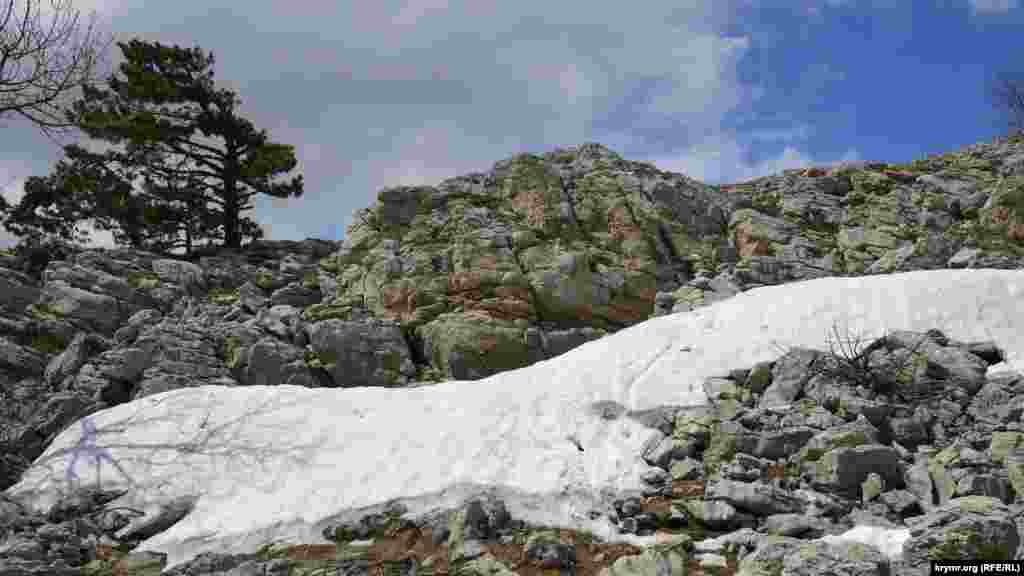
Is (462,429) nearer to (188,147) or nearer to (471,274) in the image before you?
(471,274)

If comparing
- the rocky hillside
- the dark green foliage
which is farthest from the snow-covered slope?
the dark green foliage

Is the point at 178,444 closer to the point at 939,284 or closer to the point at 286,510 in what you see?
the point at 286,510

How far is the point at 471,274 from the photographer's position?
18953mm

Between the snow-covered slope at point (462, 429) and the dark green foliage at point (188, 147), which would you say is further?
the dark green foliage at point (188, 147)

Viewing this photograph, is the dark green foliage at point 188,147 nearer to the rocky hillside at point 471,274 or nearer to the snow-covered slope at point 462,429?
the rocky hillside at point 471,274

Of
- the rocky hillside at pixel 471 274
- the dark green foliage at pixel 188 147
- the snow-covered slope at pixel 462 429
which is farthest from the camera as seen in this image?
the dark green foliage at pixel 188 147

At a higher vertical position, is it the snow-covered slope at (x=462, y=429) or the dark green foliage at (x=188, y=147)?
the dark green foliage at (x=188, y=147)

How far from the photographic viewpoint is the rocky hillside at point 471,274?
14.8 meters

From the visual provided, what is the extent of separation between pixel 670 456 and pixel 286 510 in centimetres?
540

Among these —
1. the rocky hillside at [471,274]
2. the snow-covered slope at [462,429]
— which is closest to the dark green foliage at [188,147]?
the rocky hillside at [471,274]

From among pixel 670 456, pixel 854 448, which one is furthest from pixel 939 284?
pixel 670 456

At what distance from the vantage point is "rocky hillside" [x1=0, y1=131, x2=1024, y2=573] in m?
14.8

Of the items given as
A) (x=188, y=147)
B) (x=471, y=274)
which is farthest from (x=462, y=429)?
(x=188, y=147)

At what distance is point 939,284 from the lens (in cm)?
1160
